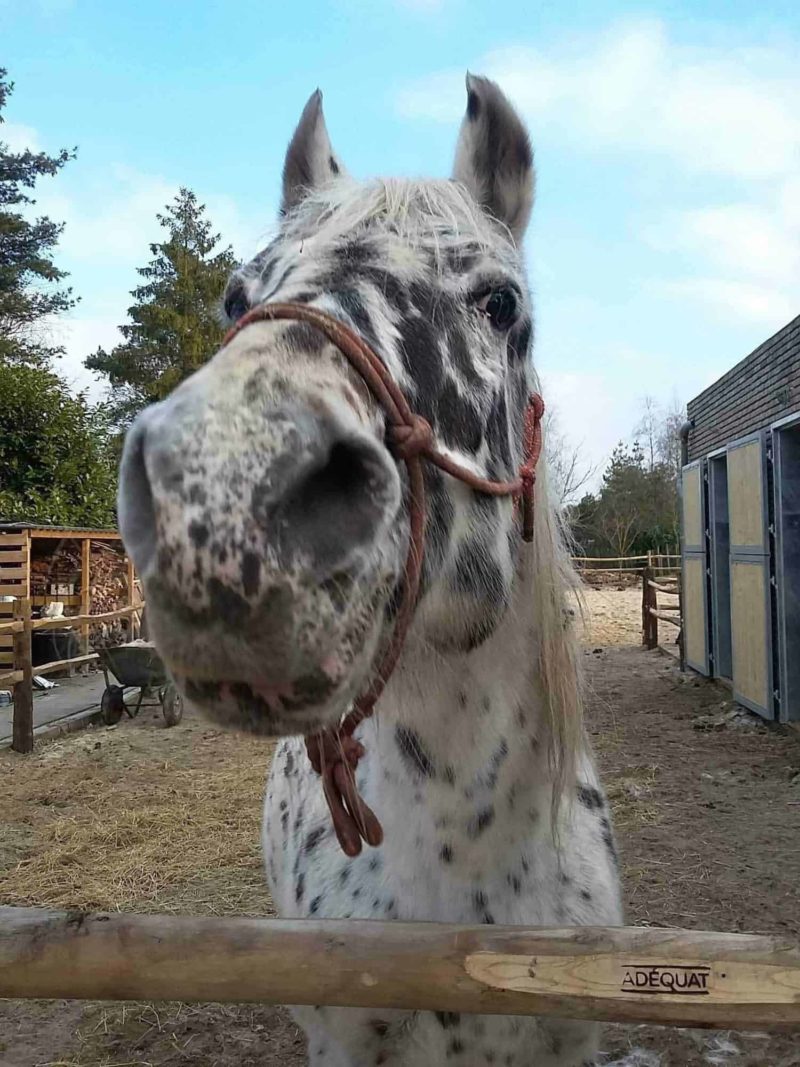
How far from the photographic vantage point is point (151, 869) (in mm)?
5074

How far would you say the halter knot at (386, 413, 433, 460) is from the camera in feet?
3.98

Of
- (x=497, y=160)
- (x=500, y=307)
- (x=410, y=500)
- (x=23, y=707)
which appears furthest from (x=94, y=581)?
(x=410, y=500)

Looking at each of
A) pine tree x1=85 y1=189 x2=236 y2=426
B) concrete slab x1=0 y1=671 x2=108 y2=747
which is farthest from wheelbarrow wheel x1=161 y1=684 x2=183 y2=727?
pine tree x1=85 y1=189 x2=236 y2=426

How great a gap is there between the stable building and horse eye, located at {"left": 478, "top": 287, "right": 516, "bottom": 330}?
6.80 meters

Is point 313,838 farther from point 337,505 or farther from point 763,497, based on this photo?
point 763,497

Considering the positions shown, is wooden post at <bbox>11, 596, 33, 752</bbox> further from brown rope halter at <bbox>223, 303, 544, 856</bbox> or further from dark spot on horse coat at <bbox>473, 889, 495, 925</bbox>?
brown rope halter at <bbox>223, 303, 544, 856</bbox>

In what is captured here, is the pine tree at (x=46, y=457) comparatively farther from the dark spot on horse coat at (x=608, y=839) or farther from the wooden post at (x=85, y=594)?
the dark spot on horse coat at (x=608, y=839)

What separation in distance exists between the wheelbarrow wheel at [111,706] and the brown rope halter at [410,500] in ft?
28.4

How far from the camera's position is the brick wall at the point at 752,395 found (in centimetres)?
795

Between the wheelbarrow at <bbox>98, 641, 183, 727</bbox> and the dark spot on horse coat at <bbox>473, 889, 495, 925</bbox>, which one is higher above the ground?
the dark spot on horse coat at <bbox>473, 889, 495, 925</bbox>

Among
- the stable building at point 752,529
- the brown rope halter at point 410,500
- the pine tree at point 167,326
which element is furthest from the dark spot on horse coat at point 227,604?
the pine tree at point 167,326

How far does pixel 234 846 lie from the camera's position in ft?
18.0

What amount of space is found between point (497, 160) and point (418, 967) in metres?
1.66

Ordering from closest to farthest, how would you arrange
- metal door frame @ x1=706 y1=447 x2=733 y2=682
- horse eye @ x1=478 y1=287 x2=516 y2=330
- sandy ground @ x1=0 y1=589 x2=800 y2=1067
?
horse eye @ x1=478 y1=287 x2=516 y2=330 → sandy ground @ x1=0 y1=589 x2=800 y2=1067 → metal door frame @ x1=706 y1=447 x2=733 y2=682
